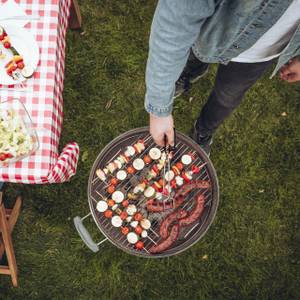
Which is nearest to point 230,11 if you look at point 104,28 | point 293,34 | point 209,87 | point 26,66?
point 293,34

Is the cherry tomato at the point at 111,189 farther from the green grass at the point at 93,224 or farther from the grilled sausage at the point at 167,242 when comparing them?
the green grass at the point at 93,224

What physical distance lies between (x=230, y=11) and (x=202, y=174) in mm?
1554

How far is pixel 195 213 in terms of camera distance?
2.61m

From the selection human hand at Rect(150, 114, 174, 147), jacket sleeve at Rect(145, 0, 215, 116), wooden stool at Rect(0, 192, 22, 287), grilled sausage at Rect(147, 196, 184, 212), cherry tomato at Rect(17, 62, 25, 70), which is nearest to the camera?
jacket sleeve at Rect(145, 0, 215, 116)

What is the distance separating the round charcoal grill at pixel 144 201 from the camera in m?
2.62

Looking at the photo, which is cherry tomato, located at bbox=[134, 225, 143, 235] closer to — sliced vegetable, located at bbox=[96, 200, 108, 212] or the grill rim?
the grill rim

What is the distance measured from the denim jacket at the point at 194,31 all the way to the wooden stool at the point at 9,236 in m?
1.79

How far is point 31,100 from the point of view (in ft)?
→ 7.55

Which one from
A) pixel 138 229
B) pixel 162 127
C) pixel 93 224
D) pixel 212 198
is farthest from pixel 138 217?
pixel 162 127

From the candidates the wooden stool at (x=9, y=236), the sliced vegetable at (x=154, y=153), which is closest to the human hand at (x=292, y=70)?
the sliced vegetable at (x=154, y=153)

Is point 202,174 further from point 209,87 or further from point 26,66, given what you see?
point 26,66

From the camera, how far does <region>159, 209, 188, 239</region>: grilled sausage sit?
2.63 meters

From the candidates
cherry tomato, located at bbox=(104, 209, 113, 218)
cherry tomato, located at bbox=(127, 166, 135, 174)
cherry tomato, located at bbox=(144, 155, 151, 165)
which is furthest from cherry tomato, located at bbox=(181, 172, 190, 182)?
cherry tomato, located at bbox=(104, 209, 113, 218)

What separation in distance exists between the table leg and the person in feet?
5.44
